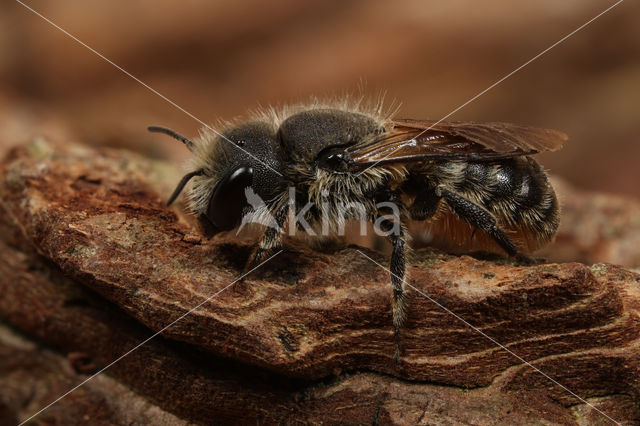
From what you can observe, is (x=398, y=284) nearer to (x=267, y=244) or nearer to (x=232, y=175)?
(x=267, y=244)

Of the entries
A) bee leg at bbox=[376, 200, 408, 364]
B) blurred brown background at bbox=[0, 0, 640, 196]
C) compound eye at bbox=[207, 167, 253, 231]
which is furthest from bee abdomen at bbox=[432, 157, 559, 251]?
blurred brown background at bbox=[0, 0, 640, 196]

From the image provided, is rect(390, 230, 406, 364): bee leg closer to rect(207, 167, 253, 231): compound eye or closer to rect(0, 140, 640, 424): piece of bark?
rect(0, 140, 640, 424): piece of bark

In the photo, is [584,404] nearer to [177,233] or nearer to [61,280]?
[177,233]

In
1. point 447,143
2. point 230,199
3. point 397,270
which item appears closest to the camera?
point 397,270

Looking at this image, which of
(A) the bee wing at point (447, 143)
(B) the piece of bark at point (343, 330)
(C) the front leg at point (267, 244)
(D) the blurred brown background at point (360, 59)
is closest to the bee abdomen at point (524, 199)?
(A) the bee wing at point (447, 143)

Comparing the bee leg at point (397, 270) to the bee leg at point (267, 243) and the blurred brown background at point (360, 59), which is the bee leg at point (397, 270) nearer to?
the bee leg at point (267, 243)

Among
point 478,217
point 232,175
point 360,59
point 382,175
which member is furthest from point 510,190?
point 360,59
